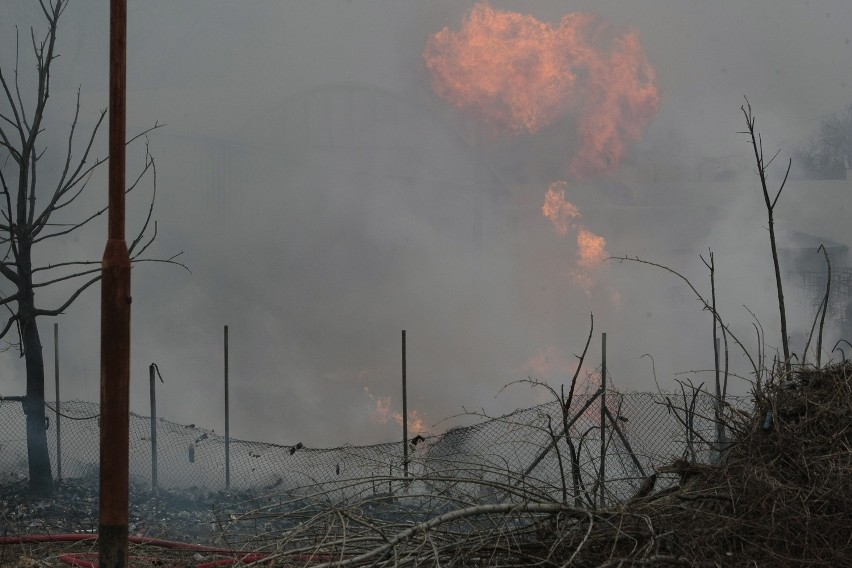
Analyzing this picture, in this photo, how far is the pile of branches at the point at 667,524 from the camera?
5086 mm

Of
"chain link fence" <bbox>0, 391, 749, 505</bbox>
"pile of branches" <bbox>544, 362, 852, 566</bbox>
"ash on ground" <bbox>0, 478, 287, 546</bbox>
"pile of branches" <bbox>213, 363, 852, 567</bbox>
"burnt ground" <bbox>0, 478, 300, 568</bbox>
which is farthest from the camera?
"chain link fence" <bbox>0, 391, 749, 505</bbox>

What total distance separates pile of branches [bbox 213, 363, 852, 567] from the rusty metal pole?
3.03 ft

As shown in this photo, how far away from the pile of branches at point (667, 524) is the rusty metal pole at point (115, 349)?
0.92m

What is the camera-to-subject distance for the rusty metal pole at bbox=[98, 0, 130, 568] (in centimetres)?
564

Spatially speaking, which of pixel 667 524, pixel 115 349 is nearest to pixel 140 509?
pixel 115 349

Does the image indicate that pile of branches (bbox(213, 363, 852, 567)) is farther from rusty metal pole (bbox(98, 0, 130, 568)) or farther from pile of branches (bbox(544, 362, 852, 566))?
rusty metal pole (bbox(98, 0, 130, 568))

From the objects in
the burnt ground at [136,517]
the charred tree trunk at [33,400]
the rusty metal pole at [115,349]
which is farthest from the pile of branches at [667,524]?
the charred tree trunk at [33,400]

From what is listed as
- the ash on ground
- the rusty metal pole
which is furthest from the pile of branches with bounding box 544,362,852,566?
the ash on ground

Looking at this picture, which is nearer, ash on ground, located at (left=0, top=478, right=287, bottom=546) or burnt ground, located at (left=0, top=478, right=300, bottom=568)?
burnt ground, located at (left=0, top=478, right=300, bottom=568)

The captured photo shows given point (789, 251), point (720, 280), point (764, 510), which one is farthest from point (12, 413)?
point (789, 251)

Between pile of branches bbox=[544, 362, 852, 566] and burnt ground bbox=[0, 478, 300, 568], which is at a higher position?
pile of branches bbox=[544, 362, 852, 566]

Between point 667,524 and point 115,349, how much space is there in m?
3.67

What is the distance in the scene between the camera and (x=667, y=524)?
5.51 metres

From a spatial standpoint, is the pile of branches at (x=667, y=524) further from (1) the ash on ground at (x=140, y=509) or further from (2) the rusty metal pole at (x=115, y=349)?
(1) the ash on ground at (x=140, y=509)
